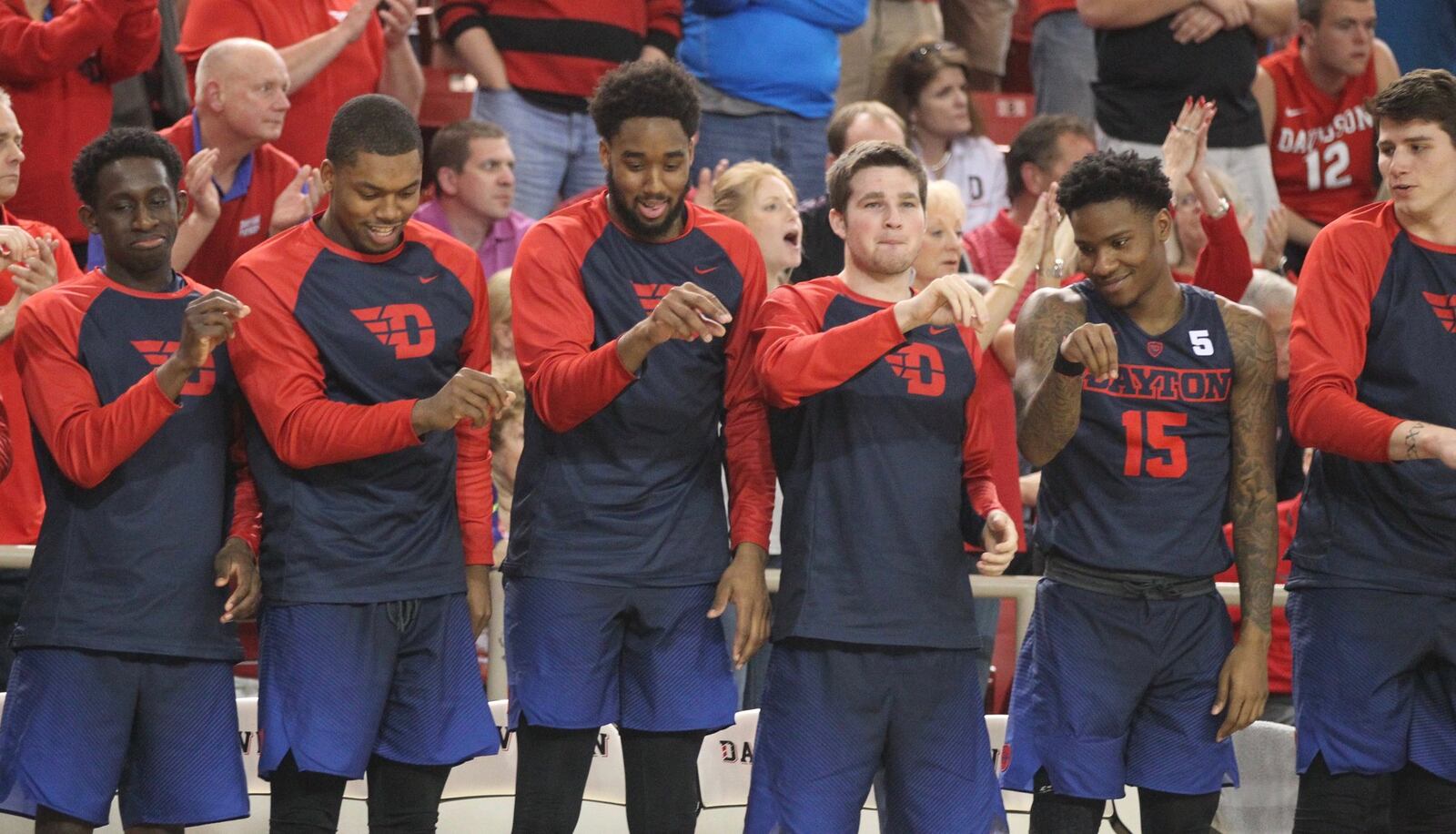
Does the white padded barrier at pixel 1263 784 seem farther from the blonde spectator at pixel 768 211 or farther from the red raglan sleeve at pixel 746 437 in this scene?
the blonde spectator at pixel 768 211

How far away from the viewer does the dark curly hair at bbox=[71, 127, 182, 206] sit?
427 cm


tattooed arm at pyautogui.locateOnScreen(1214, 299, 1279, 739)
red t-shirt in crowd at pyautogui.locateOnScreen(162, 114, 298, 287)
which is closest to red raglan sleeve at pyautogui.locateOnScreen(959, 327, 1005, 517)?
tattooed arm at pyautogui.locateOnScreen(1214, 299, 1279, 739)

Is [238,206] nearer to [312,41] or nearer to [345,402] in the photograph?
[312,41]

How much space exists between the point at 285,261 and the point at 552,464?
0.75 m

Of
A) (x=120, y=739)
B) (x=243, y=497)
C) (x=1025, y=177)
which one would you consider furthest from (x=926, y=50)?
(x=120, y=739)

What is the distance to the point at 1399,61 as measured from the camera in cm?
809

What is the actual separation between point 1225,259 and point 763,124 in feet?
8.74

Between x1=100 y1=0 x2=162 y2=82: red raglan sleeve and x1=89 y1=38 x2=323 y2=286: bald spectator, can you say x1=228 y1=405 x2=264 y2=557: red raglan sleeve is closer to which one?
x1=89 y1=38 x2=323 y2=286: bald spectator

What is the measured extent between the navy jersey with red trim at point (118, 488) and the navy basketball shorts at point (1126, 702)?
187cm

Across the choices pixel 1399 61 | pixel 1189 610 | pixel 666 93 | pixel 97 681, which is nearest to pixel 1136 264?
pixel 1189 610

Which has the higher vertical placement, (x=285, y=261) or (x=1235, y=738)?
(x=285, y=261)

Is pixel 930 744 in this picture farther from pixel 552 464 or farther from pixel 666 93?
pixel 666 93

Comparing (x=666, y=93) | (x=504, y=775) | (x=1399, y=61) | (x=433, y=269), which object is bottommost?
(x=504, y=775)

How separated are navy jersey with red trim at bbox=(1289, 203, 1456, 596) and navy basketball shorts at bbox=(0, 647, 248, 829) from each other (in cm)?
259
